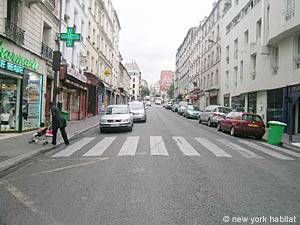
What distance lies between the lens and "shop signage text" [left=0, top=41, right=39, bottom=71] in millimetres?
14266

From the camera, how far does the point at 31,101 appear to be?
1789 centimetres

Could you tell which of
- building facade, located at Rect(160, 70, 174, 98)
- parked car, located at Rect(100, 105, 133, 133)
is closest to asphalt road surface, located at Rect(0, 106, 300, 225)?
parked car, located at Rect(100, 105, 133, 133)

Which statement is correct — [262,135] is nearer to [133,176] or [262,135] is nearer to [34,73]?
[34,73]

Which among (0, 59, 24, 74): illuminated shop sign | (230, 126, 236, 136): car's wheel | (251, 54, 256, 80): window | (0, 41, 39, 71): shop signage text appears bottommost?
(230, 126, 236, 136): car's wheel

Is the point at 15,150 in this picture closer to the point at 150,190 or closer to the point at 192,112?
the point at 150,190

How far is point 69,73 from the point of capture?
23.4 m

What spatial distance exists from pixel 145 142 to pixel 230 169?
237 inches

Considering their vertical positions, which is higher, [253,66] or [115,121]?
[253,66]

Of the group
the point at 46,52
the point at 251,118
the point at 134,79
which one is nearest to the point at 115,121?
the point at 46,52

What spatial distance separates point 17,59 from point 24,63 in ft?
2.80

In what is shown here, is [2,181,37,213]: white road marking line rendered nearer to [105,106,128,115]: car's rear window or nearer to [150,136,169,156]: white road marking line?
[150,136,169,156]: white road marking line

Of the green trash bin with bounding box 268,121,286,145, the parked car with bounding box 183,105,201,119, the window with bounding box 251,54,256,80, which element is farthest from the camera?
the parked car with bounding box 183,105,201,119

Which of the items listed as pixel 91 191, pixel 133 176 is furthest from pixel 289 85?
pixel 91 191

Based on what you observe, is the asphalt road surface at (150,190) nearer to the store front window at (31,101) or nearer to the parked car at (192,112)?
the store front window at (31,101)
